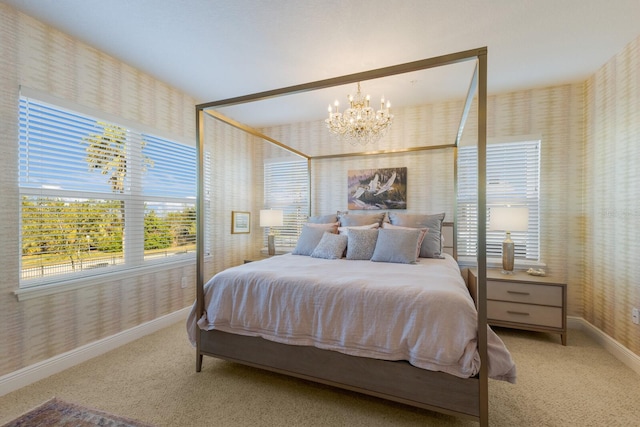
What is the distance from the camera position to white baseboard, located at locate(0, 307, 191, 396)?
190 centimetres

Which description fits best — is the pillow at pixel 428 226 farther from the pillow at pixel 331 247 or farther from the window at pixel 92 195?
the window at pixel 92 195

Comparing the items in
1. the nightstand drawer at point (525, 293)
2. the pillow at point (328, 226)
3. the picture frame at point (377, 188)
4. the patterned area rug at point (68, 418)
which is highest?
the picture frame at point (377, 188)

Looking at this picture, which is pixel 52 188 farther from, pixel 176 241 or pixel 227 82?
pixel 227 82

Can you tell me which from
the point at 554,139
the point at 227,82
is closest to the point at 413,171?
the point at 554,139

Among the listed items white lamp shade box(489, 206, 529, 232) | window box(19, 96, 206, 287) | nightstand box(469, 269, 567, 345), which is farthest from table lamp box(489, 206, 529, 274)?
window box(19, 96, 206, 287)

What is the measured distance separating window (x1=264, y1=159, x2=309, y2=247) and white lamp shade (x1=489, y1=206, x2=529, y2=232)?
244cm

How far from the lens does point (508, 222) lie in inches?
111

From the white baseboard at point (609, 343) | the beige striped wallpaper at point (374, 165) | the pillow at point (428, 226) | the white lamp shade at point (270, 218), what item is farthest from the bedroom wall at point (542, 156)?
the white lamp shade at point (270, 218)

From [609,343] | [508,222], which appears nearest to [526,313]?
[609,343]

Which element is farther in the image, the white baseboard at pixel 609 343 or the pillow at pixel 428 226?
the pillow at pixel 428 226

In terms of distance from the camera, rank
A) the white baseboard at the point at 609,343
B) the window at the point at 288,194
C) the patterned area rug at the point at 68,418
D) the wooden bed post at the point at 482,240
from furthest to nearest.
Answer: the window at the point at 288,194
the white baseboard at the point at 609,343
the patterned area rug at the point at 68,418
the wooden bed post at the point at 482,240

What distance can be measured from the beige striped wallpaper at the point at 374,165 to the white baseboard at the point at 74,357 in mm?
54

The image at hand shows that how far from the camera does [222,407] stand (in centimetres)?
174

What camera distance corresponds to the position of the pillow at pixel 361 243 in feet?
9.16
